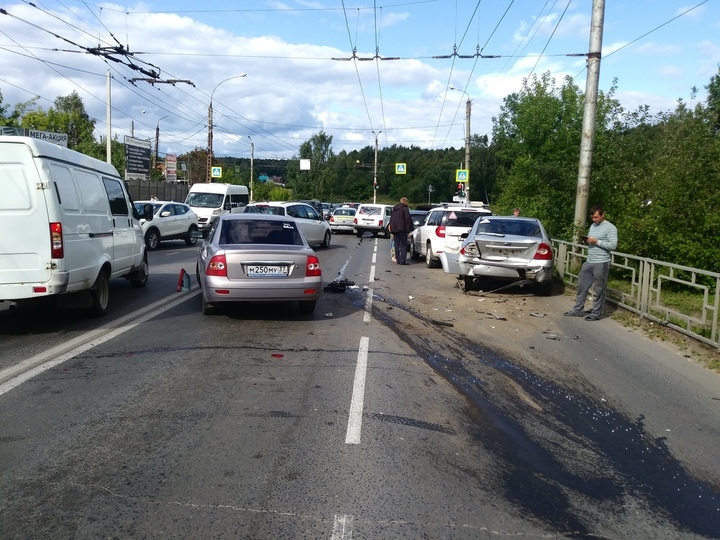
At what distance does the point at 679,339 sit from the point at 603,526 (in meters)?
6.19

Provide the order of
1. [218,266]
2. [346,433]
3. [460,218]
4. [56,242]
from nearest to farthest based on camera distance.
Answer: [346,433] → [56,242] → [218,266] → [460,218]

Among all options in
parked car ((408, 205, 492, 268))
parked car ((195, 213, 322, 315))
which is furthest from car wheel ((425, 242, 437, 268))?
parked car ((195, 213, 322, 315))

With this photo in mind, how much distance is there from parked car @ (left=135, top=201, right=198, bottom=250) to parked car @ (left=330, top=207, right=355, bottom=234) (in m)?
10.4

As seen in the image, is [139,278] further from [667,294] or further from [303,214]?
[303,214]

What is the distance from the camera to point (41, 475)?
4.15 meters

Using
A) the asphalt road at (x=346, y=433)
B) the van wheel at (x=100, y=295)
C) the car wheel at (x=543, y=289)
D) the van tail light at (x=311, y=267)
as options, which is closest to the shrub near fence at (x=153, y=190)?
the car wheel at (x=543, y=289)

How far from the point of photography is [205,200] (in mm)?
30641

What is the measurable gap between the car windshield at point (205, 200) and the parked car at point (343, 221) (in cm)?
677

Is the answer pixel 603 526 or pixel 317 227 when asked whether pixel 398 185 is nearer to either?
pixel 317 227

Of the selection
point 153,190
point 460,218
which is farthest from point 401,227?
point 153,190

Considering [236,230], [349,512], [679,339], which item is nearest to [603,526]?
[349,512]

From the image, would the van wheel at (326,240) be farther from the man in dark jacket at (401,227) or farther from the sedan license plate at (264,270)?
the sedan license plate at (264,270)

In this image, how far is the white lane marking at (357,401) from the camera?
4939 mm

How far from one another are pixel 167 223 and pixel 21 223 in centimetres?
1604
